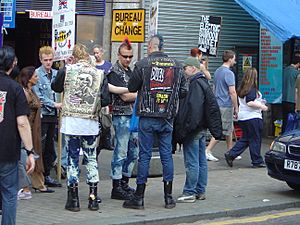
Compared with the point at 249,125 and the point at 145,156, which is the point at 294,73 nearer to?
the point at 249,125

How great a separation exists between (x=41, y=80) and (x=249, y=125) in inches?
162

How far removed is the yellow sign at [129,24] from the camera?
1138 cm

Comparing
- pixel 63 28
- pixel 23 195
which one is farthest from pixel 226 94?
pixel 23 195

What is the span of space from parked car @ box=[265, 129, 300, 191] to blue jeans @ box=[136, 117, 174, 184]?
181cm

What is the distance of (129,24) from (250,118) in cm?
264

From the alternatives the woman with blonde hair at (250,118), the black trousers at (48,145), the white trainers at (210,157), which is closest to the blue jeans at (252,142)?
the woman with blonde hair at (250,118)

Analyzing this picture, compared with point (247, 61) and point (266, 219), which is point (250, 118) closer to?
point (266, 219)

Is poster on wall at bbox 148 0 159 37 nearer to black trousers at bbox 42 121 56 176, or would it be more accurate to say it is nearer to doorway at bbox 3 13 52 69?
black trousers at bbox 42 121 56 176

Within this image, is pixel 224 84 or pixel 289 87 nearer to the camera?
pixel 224 84

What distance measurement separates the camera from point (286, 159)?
9555 mm

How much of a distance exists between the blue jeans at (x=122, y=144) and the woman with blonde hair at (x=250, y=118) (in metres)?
3.50

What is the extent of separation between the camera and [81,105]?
8.31 metres

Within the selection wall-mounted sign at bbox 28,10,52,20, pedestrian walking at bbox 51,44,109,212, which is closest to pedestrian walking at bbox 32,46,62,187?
pedestrian walking at bbox 51,44,109,212

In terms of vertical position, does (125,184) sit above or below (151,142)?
below
